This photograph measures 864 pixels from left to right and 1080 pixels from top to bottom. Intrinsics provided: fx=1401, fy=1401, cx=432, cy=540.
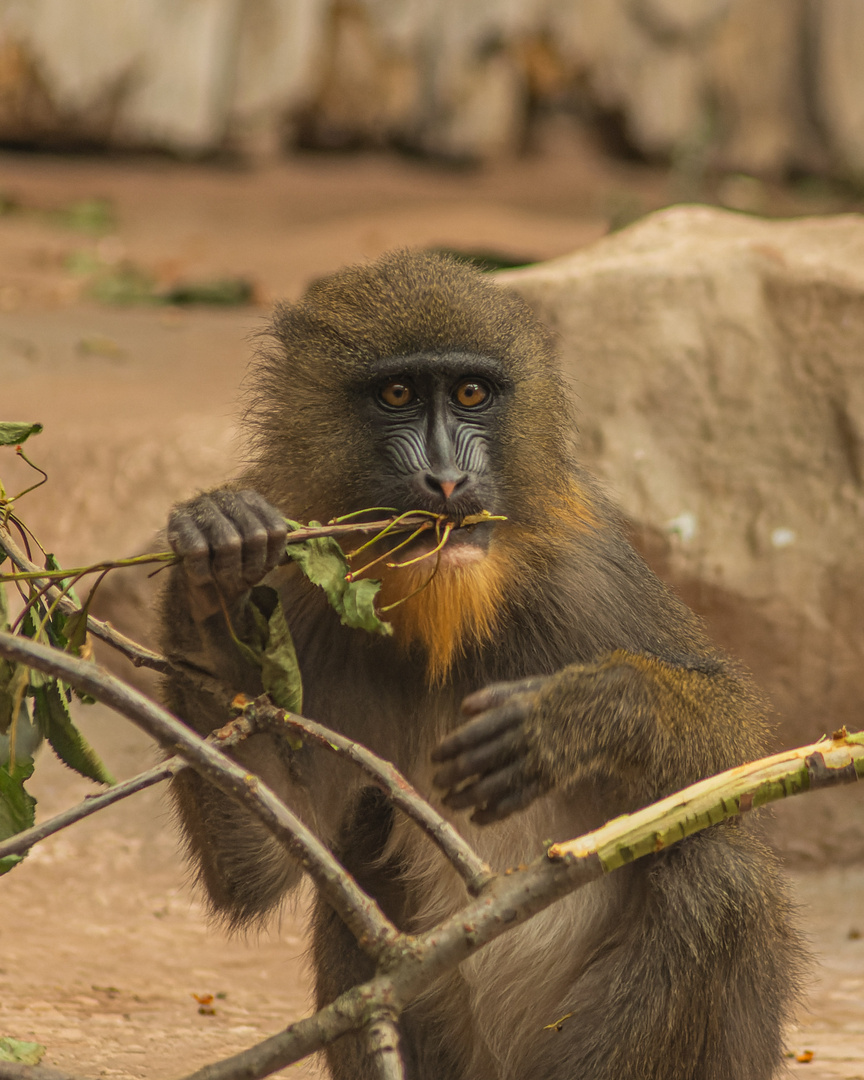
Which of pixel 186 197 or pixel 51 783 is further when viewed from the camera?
pixel 186 197

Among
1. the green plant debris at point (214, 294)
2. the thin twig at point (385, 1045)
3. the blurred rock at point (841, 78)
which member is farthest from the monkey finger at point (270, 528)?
the blurred rock at point (841, 78)

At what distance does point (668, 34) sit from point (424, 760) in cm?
1397

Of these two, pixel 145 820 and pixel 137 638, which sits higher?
pixel 137 638

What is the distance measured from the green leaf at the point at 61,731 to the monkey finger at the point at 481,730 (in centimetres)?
67

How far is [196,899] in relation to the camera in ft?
17.2

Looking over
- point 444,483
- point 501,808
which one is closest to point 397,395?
point 444,483

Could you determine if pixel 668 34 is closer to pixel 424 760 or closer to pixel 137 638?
pixel 137 638

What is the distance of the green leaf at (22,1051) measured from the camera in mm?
3283

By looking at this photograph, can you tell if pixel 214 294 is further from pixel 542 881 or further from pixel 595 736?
pixel 542 881

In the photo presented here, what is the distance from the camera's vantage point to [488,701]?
2.88 meters

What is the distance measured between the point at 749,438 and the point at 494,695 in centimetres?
300

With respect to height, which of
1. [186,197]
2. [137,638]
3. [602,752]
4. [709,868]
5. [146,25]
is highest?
[146,25]

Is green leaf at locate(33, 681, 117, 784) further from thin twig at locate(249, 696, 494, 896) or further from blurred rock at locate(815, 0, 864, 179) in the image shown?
blurred rock at locate(815, 0, 864, 179)

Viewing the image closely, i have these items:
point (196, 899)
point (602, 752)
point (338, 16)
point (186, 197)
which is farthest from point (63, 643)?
point (338, 16)
